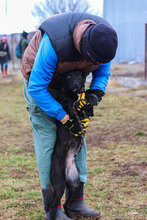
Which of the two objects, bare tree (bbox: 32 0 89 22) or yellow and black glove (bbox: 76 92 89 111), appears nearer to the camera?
yellow and black glove (bbox: 76 92 89 111)

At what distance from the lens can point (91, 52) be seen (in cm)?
254

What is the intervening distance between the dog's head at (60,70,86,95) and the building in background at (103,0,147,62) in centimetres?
955

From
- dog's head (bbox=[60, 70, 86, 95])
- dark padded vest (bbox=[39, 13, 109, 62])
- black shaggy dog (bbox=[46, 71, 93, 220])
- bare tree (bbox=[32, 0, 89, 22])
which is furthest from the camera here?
bare tree (bbox=[32, 0, 89, 22])

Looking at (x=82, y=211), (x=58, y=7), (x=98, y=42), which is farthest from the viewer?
(x=58, y=7)

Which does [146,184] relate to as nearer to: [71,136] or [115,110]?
[71,136]

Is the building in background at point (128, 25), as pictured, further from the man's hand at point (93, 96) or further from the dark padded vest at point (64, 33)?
the dark padded vest at point (64, 33)

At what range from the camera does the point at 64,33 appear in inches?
105

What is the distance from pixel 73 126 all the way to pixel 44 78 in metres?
0.46

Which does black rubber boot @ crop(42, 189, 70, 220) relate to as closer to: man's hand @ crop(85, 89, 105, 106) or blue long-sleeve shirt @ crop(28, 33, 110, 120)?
blue long-sleeve shirt @ crop(28, 33, 110, 120)

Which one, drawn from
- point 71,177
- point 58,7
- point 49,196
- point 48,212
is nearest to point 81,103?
point 71,177

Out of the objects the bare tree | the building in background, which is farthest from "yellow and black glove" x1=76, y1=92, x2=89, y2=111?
the bare tree

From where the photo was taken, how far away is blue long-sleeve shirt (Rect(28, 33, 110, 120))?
2.66 metres

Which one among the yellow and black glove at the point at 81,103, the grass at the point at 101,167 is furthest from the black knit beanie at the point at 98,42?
the grass at the point at 101,167

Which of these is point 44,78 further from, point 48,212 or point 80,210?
point 80,210
